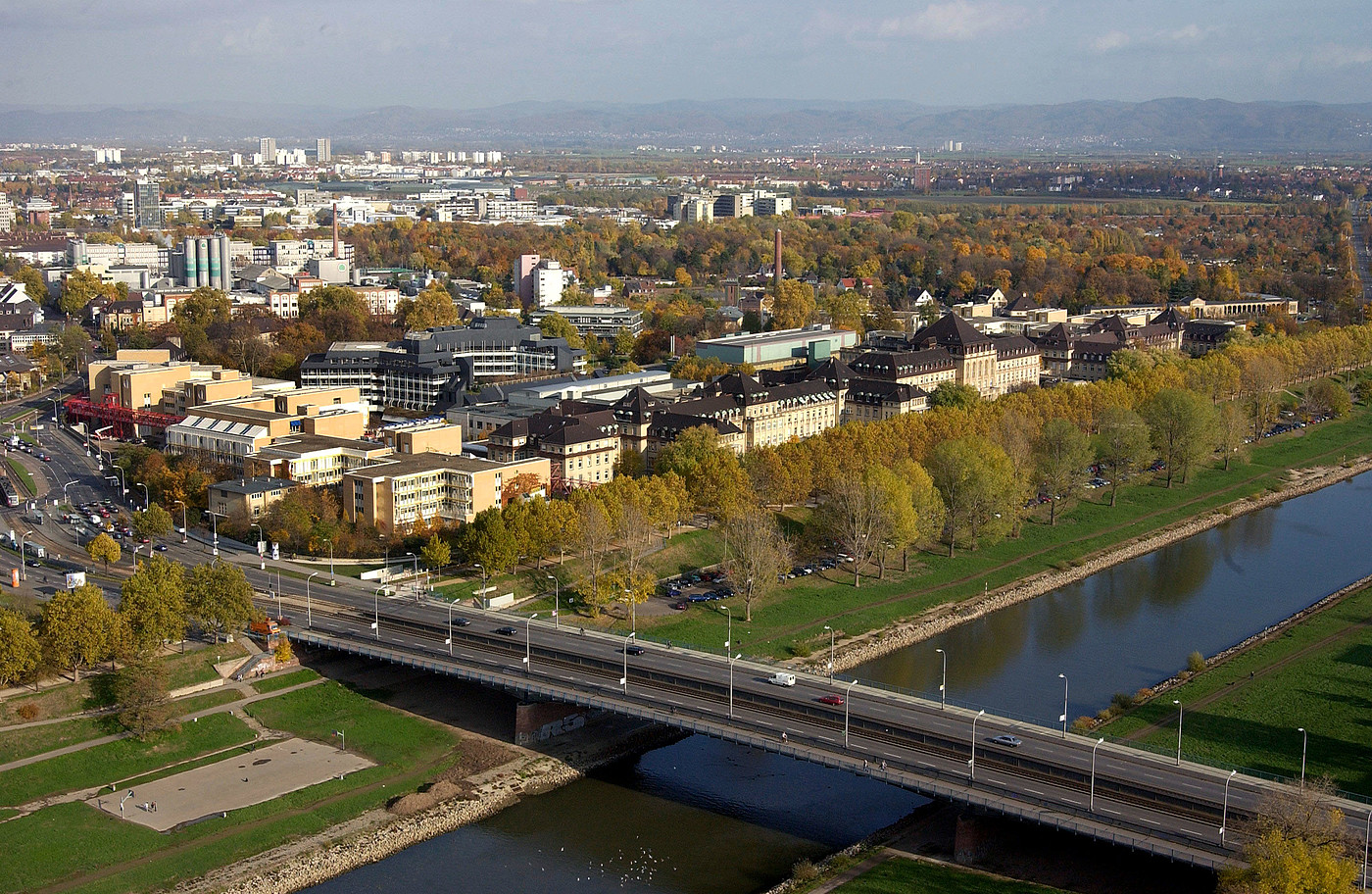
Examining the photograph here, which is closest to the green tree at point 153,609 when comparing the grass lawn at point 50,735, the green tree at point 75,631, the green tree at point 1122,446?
the green tree at point 75,631

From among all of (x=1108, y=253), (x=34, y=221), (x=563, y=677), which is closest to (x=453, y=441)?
(x=563, y=677)

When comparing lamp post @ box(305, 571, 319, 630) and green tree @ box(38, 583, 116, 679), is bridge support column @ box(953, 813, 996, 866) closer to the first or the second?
lamp post @ box(305, 571, 319, 630)

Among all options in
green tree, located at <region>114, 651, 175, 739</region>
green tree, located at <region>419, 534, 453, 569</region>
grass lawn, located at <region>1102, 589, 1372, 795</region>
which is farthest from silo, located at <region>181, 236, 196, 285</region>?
grass lawn, located at <region>1102, 589, 1372, 795</region>

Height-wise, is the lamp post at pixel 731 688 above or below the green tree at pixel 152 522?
below

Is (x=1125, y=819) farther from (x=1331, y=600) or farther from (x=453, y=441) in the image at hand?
(x=453, y=441)

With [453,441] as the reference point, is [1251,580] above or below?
below

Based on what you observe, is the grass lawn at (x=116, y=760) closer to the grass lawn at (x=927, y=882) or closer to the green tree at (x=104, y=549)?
the green tree at (x=104, y=549)

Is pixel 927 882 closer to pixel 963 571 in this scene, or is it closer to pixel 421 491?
pixel 963 571
